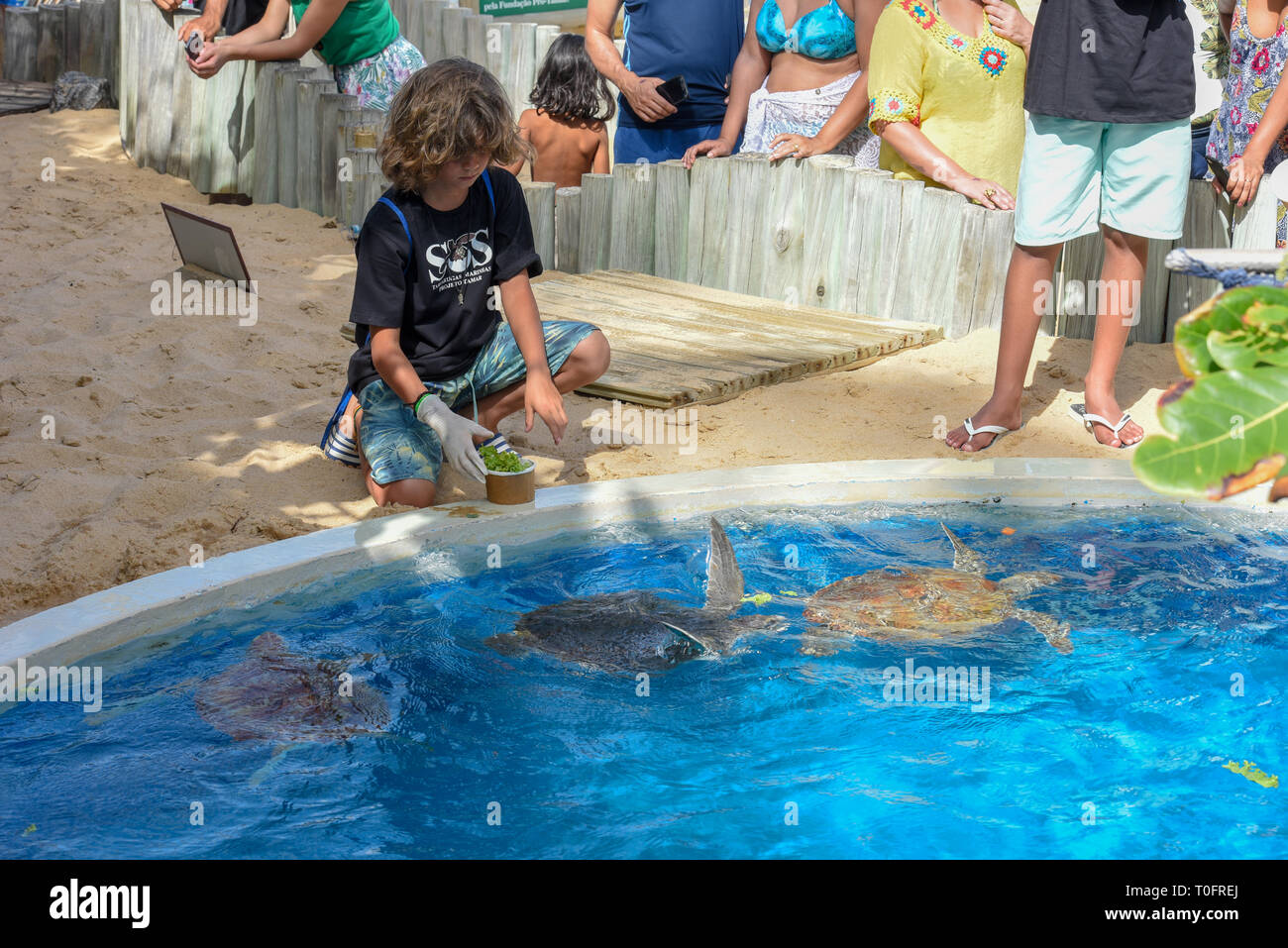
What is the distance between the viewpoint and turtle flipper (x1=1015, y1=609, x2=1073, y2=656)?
3381 mm

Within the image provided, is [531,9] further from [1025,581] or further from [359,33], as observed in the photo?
[1025,581]

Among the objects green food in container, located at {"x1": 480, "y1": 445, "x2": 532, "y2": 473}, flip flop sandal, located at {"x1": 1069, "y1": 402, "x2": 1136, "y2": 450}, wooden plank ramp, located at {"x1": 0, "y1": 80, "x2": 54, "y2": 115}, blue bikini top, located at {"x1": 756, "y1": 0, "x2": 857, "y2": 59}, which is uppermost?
blue bikini top, located at {"x1": 756, "y1": 0, "x2": 857, "y2": 59}

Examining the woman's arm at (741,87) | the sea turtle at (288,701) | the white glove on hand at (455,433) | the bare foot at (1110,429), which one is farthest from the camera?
the woman's arm at (741,87)

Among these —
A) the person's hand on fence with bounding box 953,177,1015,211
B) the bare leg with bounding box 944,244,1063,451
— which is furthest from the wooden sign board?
the bare leg with bounding box 944,244,1063,451

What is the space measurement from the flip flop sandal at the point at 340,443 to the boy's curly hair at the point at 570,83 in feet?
10.8

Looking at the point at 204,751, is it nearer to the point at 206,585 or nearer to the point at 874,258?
the point at 206,585

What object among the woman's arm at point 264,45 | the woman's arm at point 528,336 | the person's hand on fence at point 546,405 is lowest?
the person's hand on fence at point 546,405

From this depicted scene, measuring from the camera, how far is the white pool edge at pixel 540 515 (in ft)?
10.6

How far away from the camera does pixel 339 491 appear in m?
4.32

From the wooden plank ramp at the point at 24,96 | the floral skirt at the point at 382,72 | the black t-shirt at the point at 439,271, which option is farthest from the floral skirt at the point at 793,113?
the wooden plank ramp at the point at 24,96

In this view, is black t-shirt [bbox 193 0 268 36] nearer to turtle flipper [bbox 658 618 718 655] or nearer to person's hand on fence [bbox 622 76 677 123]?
person's hand on fence [bbox 622 76 677 123]

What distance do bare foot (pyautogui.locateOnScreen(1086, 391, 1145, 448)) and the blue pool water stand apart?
93cm

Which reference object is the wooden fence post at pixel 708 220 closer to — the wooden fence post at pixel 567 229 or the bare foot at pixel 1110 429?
the wooden fence post at pixel 567 229

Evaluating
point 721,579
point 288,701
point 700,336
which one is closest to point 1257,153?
point 700,336
